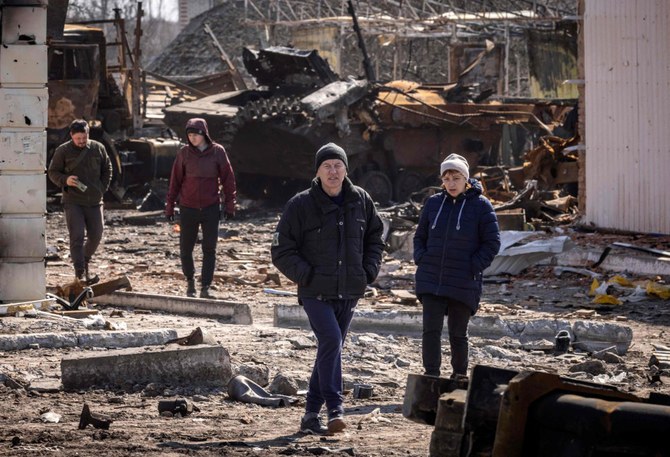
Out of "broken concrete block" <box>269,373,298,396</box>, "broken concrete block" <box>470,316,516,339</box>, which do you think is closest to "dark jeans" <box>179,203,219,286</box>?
"broken concrete block" <box>470,316,516,339</box>

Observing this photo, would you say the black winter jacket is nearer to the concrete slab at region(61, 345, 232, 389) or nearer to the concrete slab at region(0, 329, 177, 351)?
the concrete slab at region(61, 345, 232, 389)

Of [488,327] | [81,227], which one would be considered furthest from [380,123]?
[488,327]

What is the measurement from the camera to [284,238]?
18.8ft

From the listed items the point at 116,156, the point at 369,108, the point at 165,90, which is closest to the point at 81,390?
the point at 116,156

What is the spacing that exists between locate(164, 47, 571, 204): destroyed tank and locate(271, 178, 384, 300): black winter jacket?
1375cm

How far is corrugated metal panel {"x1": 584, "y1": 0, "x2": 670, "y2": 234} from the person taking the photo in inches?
504

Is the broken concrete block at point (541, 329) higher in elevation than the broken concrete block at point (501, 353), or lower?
higher

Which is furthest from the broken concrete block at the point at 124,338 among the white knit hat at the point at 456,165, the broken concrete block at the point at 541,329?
the broken concrete block at the point at 541,329

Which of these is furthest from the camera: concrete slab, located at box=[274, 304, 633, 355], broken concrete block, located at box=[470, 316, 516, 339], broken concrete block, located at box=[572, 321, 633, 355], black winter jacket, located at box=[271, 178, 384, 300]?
broken concrete block, located at box=[470, 316, 516, 339]

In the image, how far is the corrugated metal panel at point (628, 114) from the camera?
12789 mm

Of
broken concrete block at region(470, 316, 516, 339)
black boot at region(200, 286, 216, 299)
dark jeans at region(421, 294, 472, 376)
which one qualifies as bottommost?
broken concrete block at region(470, 316, 516, 339)

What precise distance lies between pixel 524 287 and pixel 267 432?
6889 millimetres

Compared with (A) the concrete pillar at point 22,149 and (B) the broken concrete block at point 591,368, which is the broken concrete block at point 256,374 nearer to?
(B) the broken concrete block at point 591,368

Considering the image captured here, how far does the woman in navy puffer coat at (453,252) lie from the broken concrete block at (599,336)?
6.66 ft
